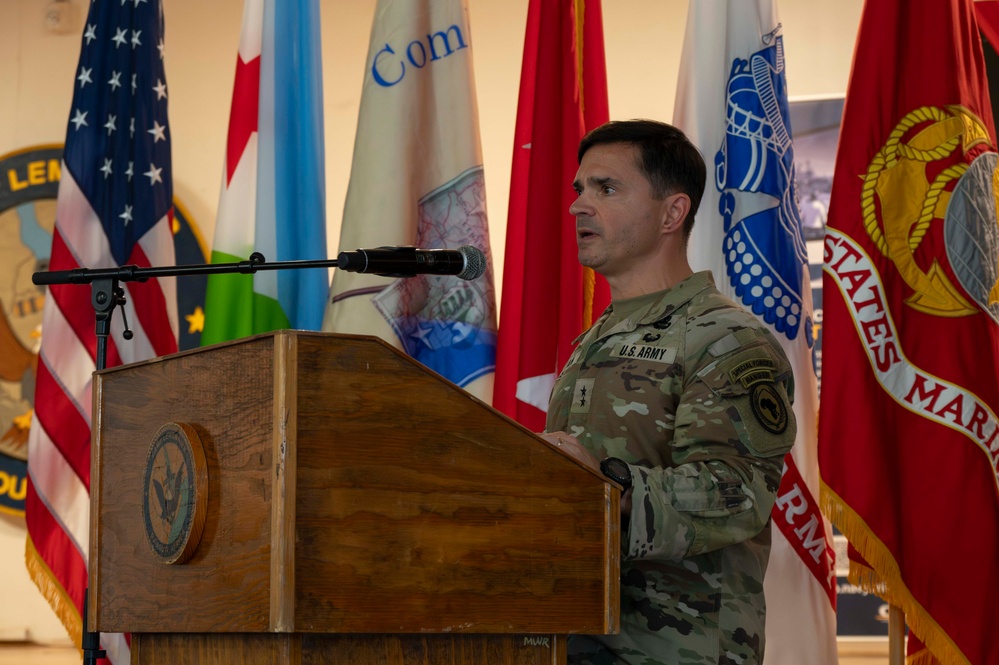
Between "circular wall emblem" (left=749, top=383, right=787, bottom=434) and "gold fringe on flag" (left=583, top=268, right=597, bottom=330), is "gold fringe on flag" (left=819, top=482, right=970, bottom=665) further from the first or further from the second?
"circular wall emblem" (left=749, top=383, right=787, bottom=434)

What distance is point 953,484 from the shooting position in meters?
2.49

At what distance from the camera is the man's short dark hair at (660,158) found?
5.89ft

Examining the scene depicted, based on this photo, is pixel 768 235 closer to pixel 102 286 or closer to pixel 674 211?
pixel 674 211

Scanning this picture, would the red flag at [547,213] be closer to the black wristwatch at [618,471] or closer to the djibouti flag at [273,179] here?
the djibouti flag at [273,179]

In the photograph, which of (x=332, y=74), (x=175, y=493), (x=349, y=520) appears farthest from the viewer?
(x=332, y=74)

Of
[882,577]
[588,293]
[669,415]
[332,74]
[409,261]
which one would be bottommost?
[882,577]

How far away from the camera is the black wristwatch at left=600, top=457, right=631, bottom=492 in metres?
1.33

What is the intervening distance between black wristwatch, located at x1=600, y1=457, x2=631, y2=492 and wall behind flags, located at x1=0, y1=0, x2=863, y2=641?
6.95ft

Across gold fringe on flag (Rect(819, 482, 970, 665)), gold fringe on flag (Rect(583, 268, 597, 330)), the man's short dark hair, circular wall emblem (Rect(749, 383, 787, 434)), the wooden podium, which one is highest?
the man's short dark hair

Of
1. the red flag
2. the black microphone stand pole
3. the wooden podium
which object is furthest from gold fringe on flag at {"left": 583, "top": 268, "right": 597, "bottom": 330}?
the wooden podium

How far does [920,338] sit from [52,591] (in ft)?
7.07

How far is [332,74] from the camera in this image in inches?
143

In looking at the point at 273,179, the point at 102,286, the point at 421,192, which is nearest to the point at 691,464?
the point at 102,286

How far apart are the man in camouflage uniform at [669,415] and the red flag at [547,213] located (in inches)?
36.1
